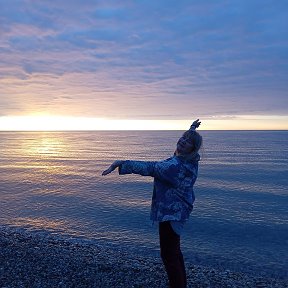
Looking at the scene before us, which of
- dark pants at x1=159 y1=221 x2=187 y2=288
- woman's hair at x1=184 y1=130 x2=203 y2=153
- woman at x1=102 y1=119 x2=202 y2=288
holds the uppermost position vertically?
woman's hair at x1=184 y1=130 x2=203 y2=153

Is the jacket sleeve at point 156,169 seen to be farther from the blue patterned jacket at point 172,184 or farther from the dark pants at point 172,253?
the dark pants at point 172,253

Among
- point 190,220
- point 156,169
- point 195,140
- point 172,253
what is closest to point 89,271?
point 172,253

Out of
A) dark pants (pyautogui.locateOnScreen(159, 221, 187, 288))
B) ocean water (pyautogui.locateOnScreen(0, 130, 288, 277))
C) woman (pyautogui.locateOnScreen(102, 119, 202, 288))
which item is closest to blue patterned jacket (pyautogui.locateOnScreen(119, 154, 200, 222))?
woman (pyautogui.locateOnScreen(102, 119, 202, 288))

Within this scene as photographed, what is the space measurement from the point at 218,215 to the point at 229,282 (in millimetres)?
10251

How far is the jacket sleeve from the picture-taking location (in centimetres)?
494

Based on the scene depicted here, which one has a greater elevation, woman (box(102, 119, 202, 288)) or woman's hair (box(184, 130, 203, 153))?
woman's hair (box(184, 130, 203, 153))

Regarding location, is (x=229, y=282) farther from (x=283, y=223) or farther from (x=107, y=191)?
(x=107, y=191)

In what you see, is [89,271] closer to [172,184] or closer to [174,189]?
[174,189]

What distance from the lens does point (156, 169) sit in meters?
5.07

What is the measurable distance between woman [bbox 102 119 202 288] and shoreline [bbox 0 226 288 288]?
3.56m

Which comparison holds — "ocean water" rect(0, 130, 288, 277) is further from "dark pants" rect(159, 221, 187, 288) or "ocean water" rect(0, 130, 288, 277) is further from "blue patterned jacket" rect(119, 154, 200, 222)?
"dark pants" rect(159, 221, 187, 288)

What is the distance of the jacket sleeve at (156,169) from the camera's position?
16.2 feet

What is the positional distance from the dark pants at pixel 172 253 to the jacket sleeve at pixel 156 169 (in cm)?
91

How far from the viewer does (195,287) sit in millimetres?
8914
